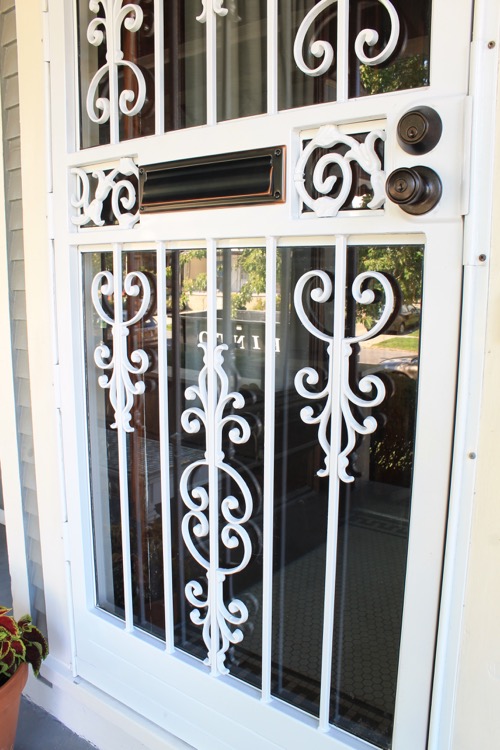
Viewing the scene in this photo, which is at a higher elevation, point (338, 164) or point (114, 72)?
point (114, 72)

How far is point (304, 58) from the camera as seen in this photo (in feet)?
4.12

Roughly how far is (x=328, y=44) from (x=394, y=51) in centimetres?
15

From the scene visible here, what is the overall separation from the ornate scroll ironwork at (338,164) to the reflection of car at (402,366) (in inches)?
11.8

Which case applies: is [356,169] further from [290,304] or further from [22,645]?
[22,645]

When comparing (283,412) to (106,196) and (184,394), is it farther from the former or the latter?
(106,196)

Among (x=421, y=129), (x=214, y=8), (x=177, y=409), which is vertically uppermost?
(x=214, y=8)

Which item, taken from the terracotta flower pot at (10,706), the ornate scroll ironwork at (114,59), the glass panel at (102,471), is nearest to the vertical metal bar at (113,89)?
the ornate scroll ironwork at (114,59)

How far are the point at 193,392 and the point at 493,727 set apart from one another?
3.17 ft

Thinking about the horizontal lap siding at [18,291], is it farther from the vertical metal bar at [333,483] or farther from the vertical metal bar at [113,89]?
the vertical metal bar at [333,483]

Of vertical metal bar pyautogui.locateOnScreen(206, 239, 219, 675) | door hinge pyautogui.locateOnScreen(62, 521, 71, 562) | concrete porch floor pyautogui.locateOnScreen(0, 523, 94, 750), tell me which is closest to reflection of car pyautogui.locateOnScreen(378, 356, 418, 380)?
vertical metal bar pyautogui.locateOnScreen(206, 239, 219, 675)

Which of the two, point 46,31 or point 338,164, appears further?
point 46,31

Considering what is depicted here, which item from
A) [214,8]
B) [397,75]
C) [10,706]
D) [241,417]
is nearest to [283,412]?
[241,417]

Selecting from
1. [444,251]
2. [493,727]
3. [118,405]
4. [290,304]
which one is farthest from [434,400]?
[118,405]

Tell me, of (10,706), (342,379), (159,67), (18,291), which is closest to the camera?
(342,379)
